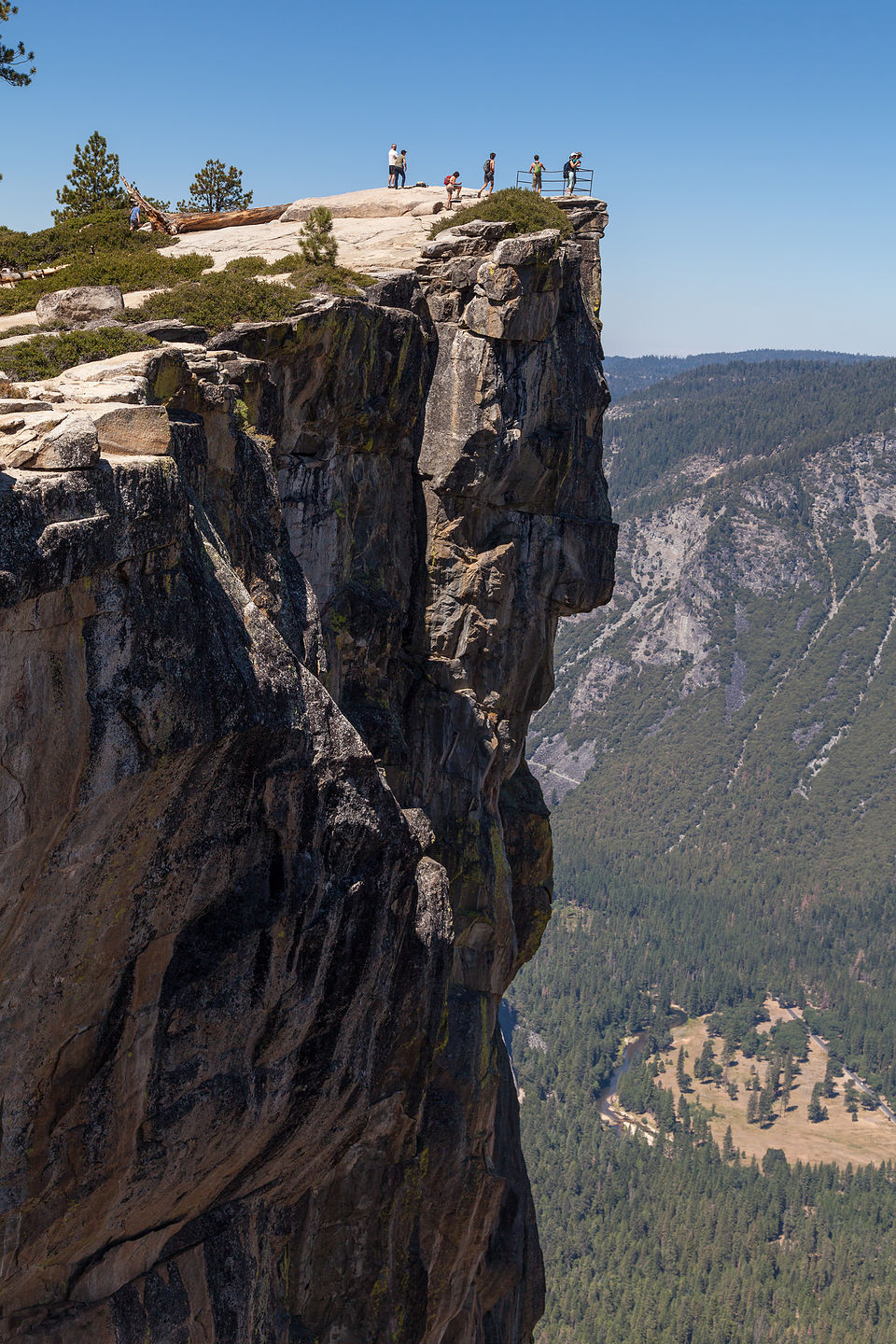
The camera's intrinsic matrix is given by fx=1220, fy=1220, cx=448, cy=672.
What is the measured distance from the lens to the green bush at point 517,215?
162ft

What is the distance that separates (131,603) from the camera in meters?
19.8

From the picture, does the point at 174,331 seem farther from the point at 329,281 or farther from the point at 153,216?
the point at 153,216

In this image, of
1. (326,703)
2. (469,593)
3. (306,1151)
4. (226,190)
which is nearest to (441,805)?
(469,593)

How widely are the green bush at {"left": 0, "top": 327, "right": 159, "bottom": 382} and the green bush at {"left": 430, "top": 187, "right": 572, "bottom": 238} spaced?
22.5 m

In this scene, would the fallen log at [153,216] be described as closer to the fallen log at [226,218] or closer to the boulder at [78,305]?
the fallen log at [226,218]

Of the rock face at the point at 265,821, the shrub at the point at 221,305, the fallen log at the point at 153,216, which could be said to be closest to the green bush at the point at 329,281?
the rock face at the point at 265,821

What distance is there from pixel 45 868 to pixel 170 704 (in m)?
3.30

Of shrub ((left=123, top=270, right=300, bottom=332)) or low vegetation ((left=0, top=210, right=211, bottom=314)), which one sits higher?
low vegetation ((left=0, top=210, right=211, bottom=314))

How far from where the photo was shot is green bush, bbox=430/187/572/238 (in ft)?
162

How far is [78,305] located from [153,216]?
22182mm

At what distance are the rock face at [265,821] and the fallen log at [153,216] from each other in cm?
1506

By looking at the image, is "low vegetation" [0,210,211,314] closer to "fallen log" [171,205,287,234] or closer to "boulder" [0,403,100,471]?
"fallen log" [171,205,287,234]

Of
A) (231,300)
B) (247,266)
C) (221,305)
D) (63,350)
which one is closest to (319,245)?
(247,266)

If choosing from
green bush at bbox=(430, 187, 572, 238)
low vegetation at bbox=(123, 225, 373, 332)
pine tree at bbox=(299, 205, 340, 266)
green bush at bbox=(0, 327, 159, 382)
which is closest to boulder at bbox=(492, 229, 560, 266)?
green bush at bbox=(430, 187, 572, 238)
